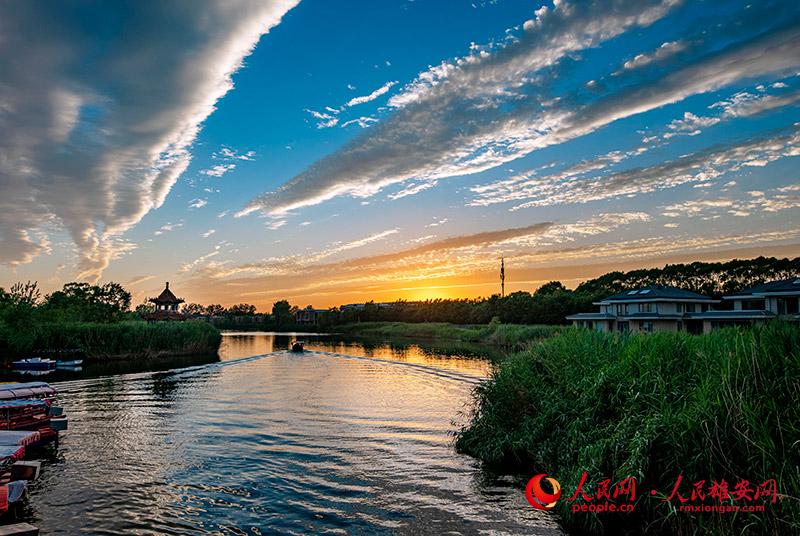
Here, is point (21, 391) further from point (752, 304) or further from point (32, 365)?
point (752, 304)

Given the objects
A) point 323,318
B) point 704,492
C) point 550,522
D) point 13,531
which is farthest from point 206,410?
point 323,318

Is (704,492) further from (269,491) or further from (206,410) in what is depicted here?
(206,410)

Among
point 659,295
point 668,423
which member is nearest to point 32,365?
point 668,423

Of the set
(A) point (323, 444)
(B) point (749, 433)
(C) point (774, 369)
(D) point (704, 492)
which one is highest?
(C) point (774, 369)

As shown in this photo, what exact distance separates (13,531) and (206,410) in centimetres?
1569

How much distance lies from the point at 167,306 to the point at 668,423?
249 feet

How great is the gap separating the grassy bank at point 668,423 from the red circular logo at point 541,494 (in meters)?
0.31

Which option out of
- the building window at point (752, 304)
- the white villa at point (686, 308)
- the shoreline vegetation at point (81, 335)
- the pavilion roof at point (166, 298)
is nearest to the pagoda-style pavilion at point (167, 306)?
the pavilion roof at point (166, 298)

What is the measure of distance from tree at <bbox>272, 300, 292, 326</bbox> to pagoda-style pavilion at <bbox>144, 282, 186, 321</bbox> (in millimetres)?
106054

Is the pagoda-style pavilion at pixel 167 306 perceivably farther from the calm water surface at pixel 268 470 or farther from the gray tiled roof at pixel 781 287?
the gray tiled roof at pixel 781 287

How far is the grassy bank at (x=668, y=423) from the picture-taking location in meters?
7.88

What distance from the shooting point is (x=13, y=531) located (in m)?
9.27

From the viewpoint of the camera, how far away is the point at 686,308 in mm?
59469

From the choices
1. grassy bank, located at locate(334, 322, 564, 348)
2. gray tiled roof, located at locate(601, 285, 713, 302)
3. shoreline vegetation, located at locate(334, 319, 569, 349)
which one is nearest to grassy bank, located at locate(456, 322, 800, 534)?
grassy bank, located at locate(334, 322, 564, 348)
